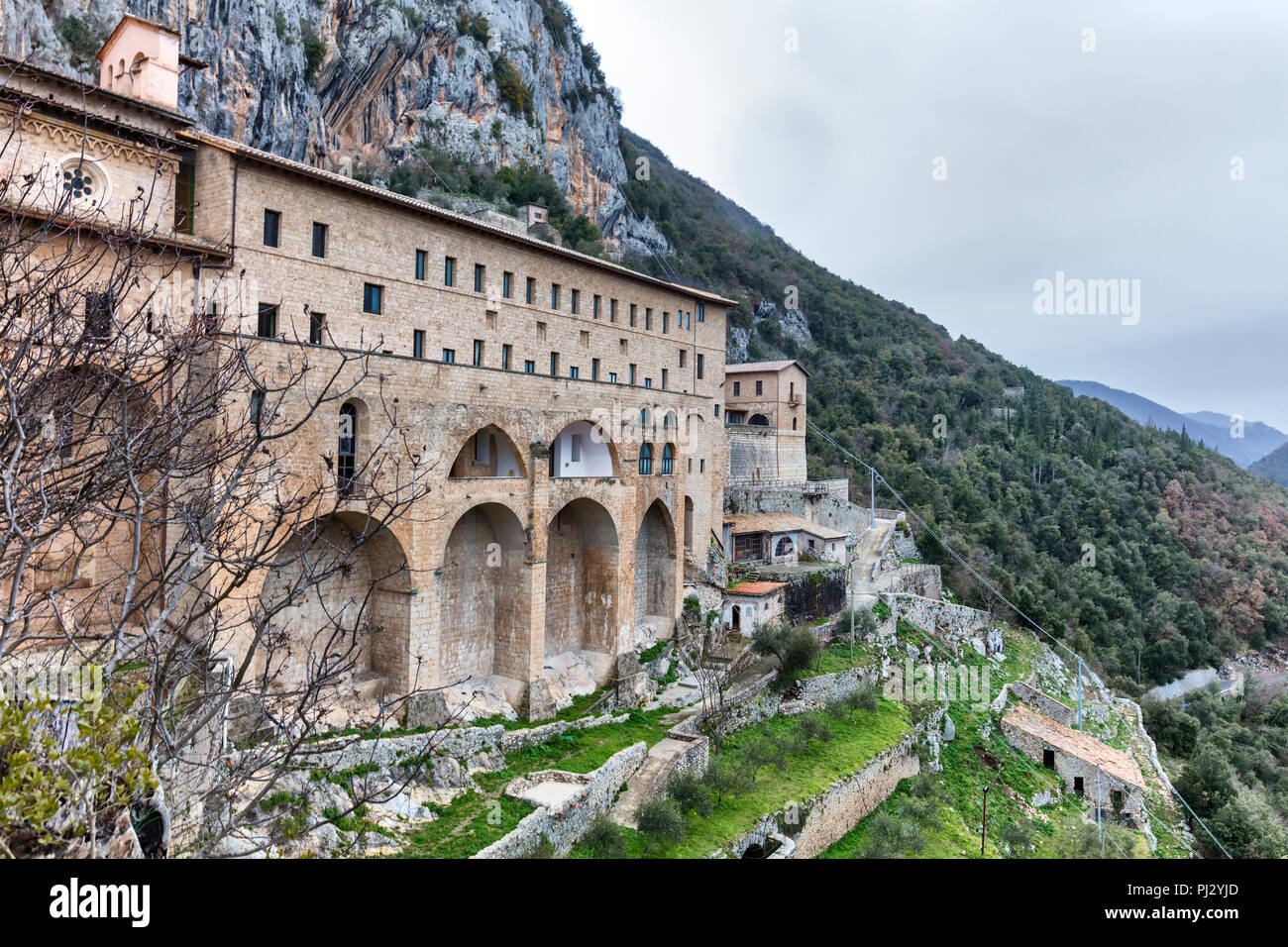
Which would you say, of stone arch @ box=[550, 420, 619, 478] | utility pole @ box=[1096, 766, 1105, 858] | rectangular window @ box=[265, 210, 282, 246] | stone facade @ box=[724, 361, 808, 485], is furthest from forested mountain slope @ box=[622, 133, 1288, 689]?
rectangular window @ box=[265, 210, 282, 246]

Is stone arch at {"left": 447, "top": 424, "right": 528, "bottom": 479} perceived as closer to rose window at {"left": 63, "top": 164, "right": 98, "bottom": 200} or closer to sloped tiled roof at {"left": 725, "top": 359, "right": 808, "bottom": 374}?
rose window at {"left": 63, "top": 164, "right": 98, "bottom": 200}

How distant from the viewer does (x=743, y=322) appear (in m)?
83.1

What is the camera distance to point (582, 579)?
27266mm

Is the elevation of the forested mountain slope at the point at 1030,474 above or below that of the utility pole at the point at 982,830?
above

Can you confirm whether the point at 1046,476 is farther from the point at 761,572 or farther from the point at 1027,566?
the point at 761,572

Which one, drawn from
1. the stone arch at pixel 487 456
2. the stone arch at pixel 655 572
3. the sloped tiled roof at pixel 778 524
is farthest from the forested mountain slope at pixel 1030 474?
the stone arch at pixel 487 456

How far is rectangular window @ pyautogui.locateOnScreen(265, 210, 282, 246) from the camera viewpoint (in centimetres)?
2216

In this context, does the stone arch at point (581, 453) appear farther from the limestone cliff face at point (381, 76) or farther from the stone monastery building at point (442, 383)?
the limestone cliff face at point (381, 76)

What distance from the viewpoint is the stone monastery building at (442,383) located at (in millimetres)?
19469

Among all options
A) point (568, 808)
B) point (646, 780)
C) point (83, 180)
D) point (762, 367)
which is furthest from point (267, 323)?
point (762, 367)

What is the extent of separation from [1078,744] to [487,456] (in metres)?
26.9

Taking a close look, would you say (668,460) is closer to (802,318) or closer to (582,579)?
(582,579)

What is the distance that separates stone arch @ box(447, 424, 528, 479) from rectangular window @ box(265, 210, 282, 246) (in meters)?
7.97

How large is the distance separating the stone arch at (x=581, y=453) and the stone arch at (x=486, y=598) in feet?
16.5
